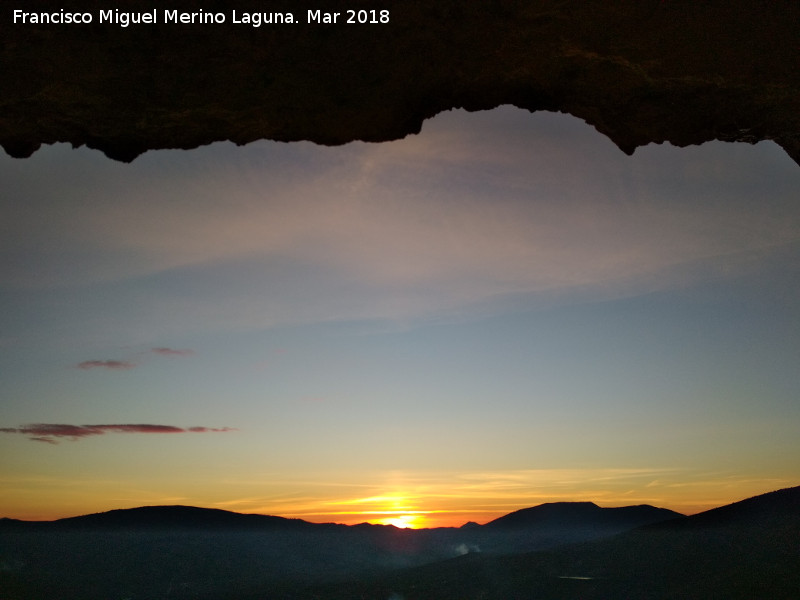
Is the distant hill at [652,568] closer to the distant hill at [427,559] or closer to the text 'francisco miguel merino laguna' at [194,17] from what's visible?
the distant hill at [427,559]

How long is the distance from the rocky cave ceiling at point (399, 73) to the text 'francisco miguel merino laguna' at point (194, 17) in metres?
0.03

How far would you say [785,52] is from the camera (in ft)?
10.3

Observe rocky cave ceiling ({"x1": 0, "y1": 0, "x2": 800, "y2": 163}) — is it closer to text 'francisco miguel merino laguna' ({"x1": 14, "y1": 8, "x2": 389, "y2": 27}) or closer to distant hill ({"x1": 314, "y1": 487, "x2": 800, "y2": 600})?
text 'francisco miguel merino laguna' ({"x1": 14, "y1": 8, "x2": 389, "y2": 27})

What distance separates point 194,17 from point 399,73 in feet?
3.91

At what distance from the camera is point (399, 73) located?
348 cm

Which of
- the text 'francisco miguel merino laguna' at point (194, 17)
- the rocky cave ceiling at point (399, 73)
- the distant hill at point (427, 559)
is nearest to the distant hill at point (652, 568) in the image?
the distant hill at point (427, 559)

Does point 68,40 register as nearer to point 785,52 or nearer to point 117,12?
point 117,12

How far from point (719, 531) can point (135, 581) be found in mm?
38026

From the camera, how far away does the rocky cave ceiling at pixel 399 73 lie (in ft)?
9.87

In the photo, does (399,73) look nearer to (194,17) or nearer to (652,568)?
(194,17)

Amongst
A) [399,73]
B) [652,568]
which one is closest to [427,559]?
[652,568]

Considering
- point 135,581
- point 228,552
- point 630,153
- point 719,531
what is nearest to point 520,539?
point 719,531

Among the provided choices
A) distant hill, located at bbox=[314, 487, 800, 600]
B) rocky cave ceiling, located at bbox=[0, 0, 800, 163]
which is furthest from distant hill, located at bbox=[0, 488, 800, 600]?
rocky cave ceiling, located at bbox=[0, 0, 800, 163]

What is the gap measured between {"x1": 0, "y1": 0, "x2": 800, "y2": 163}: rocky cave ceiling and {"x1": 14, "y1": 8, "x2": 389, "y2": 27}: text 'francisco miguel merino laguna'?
0.03 metres
